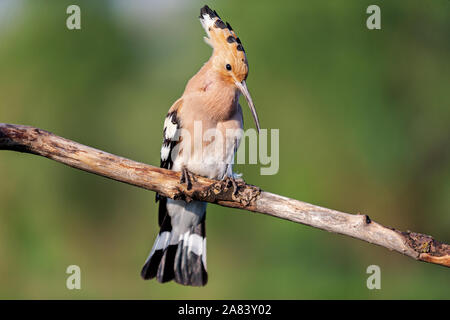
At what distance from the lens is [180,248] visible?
2.24 meters

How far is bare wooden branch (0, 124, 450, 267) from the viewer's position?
5.04ft

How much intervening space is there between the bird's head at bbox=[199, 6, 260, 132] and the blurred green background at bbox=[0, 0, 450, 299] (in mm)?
1610

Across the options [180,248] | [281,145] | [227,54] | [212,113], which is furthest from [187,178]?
[281,145]

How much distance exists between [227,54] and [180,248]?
89cm

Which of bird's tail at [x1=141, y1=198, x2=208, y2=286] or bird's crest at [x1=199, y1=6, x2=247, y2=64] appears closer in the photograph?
bird's crest at [x1=199, y1=6, x2=247, y2=64]

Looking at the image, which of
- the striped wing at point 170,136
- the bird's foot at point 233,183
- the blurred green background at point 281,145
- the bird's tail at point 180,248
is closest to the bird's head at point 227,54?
the striped wing at point 170,136

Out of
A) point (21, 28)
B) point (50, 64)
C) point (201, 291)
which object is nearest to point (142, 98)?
point (50, 64)

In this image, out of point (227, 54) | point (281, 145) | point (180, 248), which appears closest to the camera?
point (227, 54)

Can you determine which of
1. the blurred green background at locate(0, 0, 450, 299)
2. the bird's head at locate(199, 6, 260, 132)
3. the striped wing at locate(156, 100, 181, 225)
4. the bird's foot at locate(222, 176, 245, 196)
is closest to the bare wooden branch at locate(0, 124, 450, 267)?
the bird's foot at locate(222, 176, 245, 196)

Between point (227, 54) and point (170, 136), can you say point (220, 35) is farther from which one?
point (170, 136)

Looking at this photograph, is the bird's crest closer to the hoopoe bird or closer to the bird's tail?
the hoopoe bird

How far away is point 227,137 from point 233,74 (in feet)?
0.82

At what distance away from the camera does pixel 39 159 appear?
3.78 meters

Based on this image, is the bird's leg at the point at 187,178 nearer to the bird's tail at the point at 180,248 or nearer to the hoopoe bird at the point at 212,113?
the hoopoe bird at the point at 212,113
